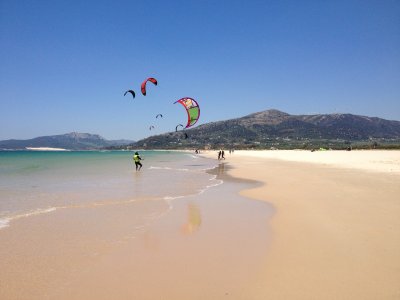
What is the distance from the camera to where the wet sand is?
423 centimetres

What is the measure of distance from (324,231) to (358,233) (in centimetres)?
65

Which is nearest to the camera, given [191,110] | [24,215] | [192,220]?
[192,220]

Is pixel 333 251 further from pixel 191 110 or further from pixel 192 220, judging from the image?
pixel 191 110

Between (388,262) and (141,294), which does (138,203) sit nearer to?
(141,294)

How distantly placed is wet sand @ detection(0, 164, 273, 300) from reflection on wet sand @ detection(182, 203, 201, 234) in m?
0.02

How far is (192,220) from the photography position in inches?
327

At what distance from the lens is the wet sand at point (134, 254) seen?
4.23 m

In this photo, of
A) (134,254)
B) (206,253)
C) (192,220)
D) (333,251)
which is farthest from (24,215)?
(333,251)

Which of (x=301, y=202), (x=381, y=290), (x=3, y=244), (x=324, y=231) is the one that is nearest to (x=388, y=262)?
(x=381, y=290)

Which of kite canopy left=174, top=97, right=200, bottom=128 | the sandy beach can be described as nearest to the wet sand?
the sandy beach

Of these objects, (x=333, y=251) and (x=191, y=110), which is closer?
(x=333, y=251)

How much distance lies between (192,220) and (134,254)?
113 inches

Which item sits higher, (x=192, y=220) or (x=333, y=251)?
(x=333, y=251)

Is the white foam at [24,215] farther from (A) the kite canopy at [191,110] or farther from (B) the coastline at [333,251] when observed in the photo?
(A) the kite canopy at [191,110]
